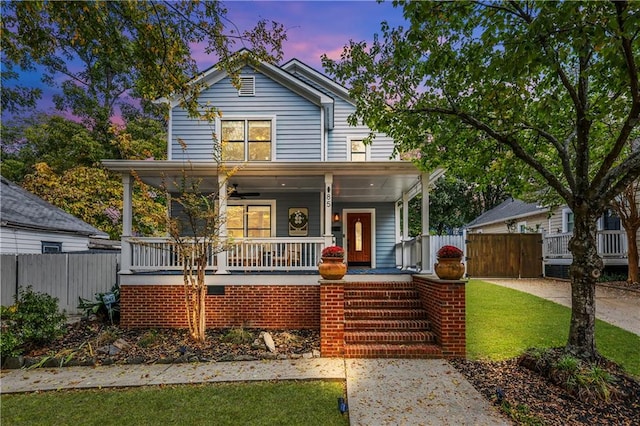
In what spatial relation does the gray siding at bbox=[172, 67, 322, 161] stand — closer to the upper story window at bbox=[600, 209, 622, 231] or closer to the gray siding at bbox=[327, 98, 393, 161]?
the gray siding at bbox=[327, 98, 393, 161]

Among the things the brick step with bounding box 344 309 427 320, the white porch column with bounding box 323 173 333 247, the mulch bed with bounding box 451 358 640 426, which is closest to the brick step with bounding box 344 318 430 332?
the brick step with bounding box 344 309 427 320

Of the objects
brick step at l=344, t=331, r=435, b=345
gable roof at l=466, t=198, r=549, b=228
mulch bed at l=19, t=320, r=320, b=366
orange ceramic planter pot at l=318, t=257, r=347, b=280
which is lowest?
mulch bed at l=19, t=320, r=320, b=366

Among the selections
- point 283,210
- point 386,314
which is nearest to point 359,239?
point 283,210

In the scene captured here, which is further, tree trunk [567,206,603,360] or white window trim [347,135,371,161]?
white window trim [347,135,371,161]

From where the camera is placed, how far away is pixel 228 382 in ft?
16.2

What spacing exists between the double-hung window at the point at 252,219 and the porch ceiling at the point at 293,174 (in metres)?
1.07

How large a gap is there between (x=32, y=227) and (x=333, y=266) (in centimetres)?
1048

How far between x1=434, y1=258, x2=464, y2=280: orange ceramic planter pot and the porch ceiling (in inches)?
106

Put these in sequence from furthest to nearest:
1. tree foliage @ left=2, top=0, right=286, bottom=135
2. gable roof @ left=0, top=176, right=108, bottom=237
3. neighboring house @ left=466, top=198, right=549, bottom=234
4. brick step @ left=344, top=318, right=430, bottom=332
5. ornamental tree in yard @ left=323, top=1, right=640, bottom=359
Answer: neighboring house @ left=466, top=198, right=549, bottom=234, gable roof @ left=0, top=176, right=108, bottom=237, brick step @ left=344, top=318, right=430, bottom=332, tree foliage @ left=2, top=0, right=286, bottom=135, ornamental tree in yard @ left=323, top=1, right=640, bottom=359

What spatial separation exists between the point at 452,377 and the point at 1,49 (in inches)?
323

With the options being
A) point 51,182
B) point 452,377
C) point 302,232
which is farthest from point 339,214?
point 51,182

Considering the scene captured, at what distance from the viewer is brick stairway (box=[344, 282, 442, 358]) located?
5.95m

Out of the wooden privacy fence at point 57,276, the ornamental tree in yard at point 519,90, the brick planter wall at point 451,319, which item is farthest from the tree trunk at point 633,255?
the wooden privacy fence at point 57,276

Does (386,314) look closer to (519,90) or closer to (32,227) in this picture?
(519,90)
